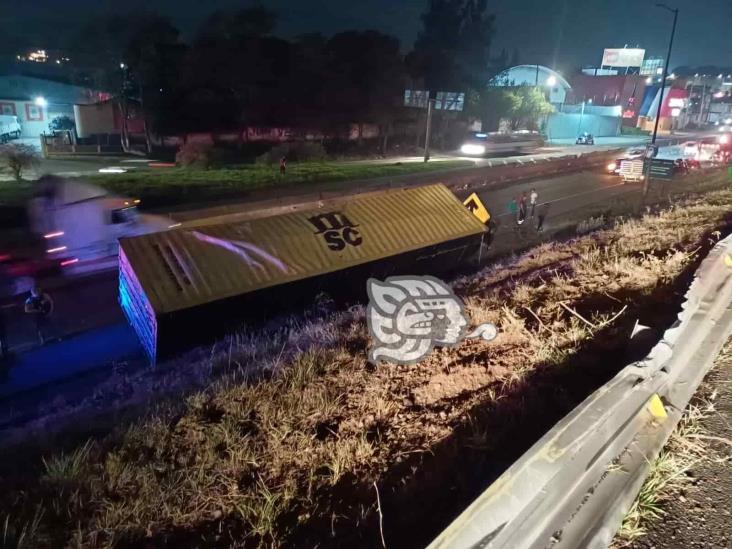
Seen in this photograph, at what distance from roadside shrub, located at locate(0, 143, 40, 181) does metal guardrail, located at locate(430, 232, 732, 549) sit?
104 ft

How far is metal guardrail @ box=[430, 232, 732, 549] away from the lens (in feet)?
8.19

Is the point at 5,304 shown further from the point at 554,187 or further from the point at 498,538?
the point at 554,187

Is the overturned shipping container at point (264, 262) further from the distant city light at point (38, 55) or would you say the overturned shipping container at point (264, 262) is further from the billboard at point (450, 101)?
the distant city light at point (38, 55)

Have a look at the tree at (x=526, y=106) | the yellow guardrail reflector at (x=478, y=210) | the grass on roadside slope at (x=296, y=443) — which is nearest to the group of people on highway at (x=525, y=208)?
the yellow guardrail reflector at (x=478, y=210)

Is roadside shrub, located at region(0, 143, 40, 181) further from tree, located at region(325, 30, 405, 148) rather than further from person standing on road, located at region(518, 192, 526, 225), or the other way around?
person standing on road, located at region(518, 192, 526, 225)

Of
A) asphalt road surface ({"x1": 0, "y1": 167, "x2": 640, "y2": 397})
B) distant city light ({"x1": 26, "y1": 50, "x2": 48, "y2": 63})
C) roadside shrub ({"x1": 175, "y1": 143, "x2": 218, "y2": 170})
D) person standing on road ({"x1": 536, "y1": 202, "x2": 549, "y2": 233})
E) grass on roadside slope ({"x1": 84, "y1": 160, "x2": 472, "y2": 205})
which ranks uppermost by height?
distant city light ({"x1": 26, "y1": 50, "x2": 48, "y2": 63})

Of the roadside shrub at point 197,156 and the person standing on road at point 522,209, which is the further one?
the roadside shrub at point 197,156

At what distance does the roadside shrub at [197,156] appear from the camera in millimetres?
35562

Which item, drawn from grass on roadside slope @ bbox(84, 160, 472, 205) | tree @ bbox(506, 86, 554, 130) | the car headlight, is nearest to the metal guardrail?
grass on roadside slope @ bbox(84, 160, 472, 205)

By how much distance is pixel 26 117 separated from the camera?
5241cm

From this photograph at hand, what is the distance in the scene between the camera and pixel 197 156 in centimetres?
3628

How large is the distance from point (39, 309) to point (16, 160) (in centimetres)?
2203

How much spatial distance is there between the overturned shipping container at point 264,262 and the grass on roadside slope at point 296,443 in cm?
351

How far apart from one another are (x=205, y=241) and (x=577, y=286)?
7595mm
